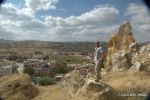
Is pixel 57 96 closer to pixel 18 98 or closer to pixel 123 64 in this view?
pixel 18 98

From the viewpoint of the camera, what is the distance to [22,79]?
547 inches

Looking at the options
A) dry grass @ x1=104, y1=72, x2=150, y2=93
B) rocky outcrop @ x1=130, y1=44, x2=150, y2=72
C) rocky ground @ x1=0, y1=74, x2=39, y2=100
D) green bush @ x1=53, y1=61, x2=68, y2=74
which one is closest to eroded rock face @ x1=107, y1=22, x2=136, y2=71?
rocky outcrop @ x1=130, y1=44, x2=150, y2=72

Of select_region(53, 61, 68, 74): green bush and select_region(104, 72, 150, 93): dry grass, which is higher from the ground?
select_region(104, 72, 150, 93): dry grass

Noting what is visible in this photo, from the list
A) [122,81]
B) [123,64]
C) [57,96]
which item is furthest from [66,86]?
[123,64]

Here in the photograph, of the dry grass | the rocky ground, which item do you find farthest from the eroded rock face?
the rocky ground

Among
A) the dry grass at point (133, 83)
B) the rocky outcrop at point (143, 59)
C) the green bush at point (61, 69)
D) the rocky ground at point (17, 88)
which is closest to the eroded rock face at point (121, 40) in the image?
the rocky outcrop at point (143, 59)

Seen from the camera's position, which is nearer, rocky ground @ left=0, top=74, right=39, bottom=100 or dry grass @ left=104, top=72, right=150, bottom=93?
rocky ground @ left=0, top=74, right=39, bottom=100

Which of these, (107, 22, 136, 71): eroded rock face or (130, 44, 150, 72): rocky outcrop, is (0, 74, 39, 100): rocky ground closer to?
(130, 44, 150, 72): rocky outcrop

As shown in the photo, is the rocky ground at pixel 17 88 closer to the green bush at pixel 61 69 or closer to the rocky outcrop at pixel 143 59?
the rocky outcrop at pixel 143 59

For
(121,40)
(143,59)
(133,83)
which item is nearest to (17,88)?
(133,83)

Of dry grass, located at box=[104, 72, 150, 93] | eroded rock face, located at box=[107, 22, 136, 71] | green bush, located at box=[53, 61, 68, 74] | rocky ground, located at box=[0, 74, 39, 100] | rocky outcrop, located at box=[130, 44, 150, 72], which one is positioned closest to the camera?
rocky ground, located at box=[0, 74, 39, 100]

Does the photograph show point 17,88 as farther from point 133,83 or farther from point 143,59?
point 143,59

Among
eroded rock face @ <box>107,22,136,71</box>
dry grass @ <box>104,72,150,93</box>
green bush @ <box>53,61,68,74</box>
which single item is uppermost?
eroded rock face @ <box>107,22,136,71</box>

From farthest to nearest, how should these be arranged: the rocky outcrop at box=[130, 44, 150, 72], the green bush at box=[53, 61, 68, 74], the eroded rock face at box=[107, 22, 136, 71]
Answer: the green bush at box=[53, 61, 68, 74] < the eroded rock face at box=[107, 22, 136, 71] < the rocky outcrop at box=[130, 44, 150, 72]
